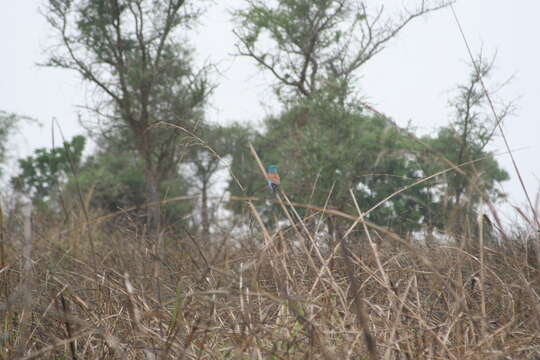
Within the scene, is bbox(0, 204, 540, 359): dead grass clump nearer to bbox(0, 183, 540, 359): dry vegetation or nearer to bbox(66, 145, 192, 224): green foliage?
bbox(0, 183, 540, 359): dry vegetation

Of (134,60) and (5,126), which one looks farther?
(5,126)

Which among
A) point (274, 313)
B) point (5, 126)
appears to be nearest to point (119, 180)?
point (5, 126)

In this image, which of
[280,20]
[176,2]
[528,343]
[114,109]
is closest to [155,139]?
[114,109]

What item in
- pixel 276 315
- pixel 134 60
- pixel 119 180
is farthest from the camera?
pixel 119 180

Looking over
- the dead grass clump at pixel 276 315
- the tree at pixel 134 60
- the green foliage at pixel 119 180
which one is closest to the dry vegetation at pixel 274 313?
the dead grass clump at pixel 276 315

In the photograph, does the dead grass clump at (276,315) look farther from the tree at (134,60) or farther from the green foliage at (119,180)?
the green foliage at (119,180)

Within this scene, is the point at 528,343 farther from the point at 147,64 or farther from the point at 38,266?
the point at 147,64

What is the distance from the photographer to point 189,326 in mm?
1619

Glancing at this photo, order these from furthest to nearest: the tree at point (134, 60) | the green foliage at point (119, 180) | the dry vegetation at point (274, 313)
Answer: the green foliage at point (119, 180)
the tree at point (134, 60)
the dry vegetation at point (274, 313)

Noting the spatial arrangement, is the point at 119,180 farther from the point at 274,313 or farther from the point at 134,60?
the point at 274,313

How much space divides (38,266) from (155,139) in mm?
13676

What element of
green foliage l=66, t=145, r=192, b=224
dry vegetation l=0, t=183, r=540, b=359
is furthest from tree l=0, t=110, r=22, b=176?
dry vegetation l=0, t=183, r=540, b=359

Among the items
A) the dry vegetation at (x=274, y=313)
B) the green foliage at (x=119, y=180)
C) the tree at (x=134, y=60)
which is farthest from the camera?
the green foliage at (x=119, y=180)

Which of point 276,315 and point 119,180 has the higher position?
point 119,180
